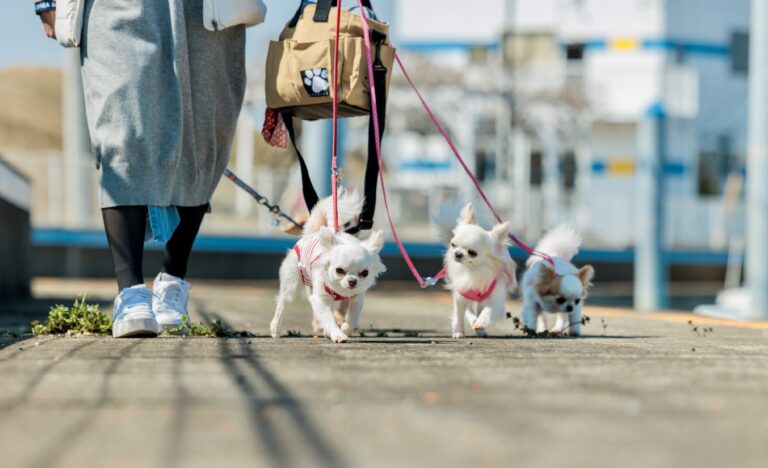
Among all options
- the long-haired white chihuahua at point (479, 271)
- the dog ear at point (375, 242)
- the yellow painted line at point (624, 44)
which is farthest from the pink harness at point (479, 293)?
the yellow painted line at point (624, 44)

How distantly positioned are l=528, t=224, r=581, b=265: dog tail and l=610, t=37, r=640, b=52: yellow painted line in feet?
78.1

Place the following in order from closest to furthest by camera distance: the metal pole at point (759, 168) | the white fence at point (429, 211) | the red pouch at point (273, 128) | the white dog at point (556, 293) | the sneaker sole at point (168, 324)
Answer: the sneaker sole at point (168, 324), the red pouch at point (273, 128), the white dog at point (556, 293), the metal pole at point (759, 168), the white fence at point (429, 211)

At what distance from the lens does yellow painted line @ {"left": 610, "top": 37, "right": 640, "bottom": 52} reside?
93.7ft

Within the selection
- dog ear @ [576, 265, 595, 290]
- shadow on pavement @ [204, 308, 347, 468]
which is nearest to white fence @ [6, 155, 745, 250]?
dog ear @ [576, 265, 595, 290]

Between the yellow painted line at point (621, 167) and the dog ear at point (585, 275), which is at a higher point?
the yellow painted line at point (621, 167)

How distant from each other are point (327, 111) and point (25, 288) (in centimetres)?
724

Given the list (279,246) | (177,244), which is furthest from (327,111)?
(279,246)

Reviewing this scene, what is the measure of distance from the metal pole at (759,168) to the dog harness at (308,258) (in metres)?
4.58

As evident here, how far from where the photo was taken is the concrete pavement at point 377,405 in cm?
181

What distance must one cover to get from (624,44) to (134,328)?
2658 centimetres

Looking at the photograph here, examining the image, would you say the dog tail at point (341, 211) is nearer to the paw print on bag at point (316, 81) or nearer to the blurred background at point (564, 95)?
the paw print on bag at point (316, 81)

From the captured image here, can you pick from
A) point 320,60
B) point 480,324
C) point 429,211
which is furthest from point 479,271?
point 429,211

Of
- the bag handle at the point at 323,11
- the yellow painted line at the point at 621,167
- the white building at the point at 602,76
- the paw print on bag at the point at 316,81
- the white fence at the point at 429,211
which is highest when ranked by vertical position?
the white building at the point at 602,76

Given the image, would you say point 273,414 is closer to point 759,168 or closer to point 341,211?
point 341,211
